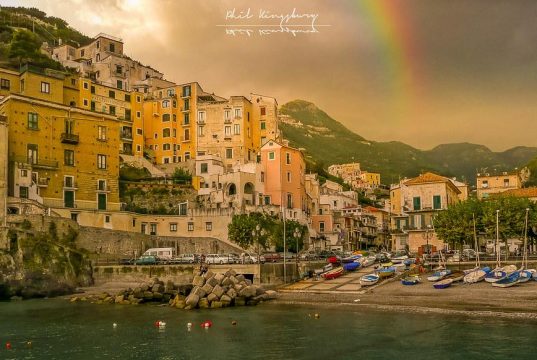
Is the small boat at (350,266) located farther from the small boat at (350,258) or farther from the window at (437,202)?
the window at (437,202)

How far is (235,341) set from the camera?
35125 millimetres

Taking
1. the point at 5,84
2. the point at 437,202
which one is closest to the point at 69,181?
the point at 5,84

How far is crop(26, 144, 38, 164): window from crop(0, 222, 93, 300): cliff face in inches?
460

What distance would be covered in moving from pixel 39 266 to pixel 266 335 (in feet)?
108

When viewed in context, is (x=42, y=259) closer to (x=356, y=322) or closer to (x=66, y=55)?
(x=356, y=322)

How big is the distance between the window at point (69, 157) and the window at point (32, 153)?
4.02m

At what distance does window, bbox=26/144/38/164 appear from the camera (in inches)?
2803

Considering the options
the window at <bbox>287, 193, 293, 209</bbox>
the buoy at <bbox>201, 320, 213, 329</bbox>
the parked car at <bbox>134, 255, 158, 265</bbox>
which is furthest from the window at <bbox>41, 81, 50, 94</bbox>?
the buoy at <bbox>201, 320, 213, 329</bbox>

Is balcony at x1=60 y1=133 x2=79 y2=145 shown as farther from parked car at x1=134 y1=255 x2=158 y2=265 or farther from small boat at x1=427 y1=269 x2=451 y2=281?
small boat at x1=427 y1=269 x2=451 y2=281

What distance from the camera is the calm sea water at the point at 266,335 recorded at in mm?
31245

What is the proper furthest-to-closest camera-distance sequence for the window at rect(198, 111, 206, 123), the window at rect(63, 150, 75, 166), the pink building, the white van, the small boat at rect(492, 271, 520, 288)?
the window at rect(198, 111, 206, 123) < the pink building < the window at rect(63, 150, 75, 166) < the white van < the small boat at rect(492, 271, 520, 288)

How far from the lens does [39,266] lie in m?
59.3

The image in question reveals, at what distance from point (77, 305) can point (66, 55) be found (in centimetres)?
8715

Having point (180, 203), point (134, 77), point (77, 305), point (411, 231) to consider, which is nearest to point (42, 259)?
point (77, 305)
